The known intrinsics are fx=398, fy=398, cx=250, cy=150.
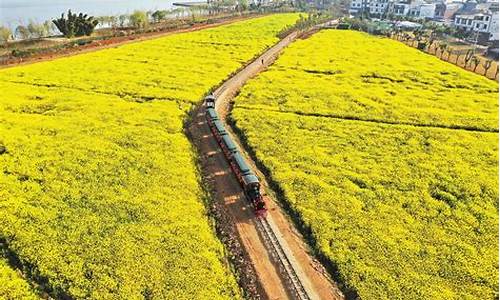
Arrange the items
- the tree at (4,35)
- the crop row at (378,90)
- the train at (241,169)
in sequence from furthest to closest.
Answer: the tree at (4,35) → the crop row at (378,90) → the train at (241,169)

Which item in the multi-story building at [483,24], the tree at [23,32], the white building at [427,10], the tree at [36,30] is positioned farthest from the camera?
the white building at [427,10]

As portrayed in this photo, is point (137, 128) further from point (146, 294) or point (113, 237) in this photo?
point (146, 294)

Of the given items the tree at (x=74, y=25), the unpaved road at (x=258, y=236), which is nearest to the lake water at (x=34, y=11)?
the tree at (x=74, y=25)

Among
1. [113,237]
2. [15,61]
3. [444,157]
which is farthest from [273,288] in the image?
[15,61]

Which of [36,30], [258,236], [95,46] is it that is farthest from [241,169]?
[36,30]

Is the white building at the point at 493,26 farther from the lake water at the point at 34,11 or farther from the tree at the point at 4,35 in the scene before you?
the lake water at the point at 34,11

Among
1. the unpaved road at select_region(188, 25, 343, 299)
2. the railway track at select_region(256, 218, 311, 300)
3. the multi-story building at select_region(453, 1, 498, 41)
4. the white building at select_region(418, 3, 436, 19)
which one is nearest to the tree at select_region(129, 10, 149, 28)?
the unpaved road at select_region(188, 25, 343, 299)
